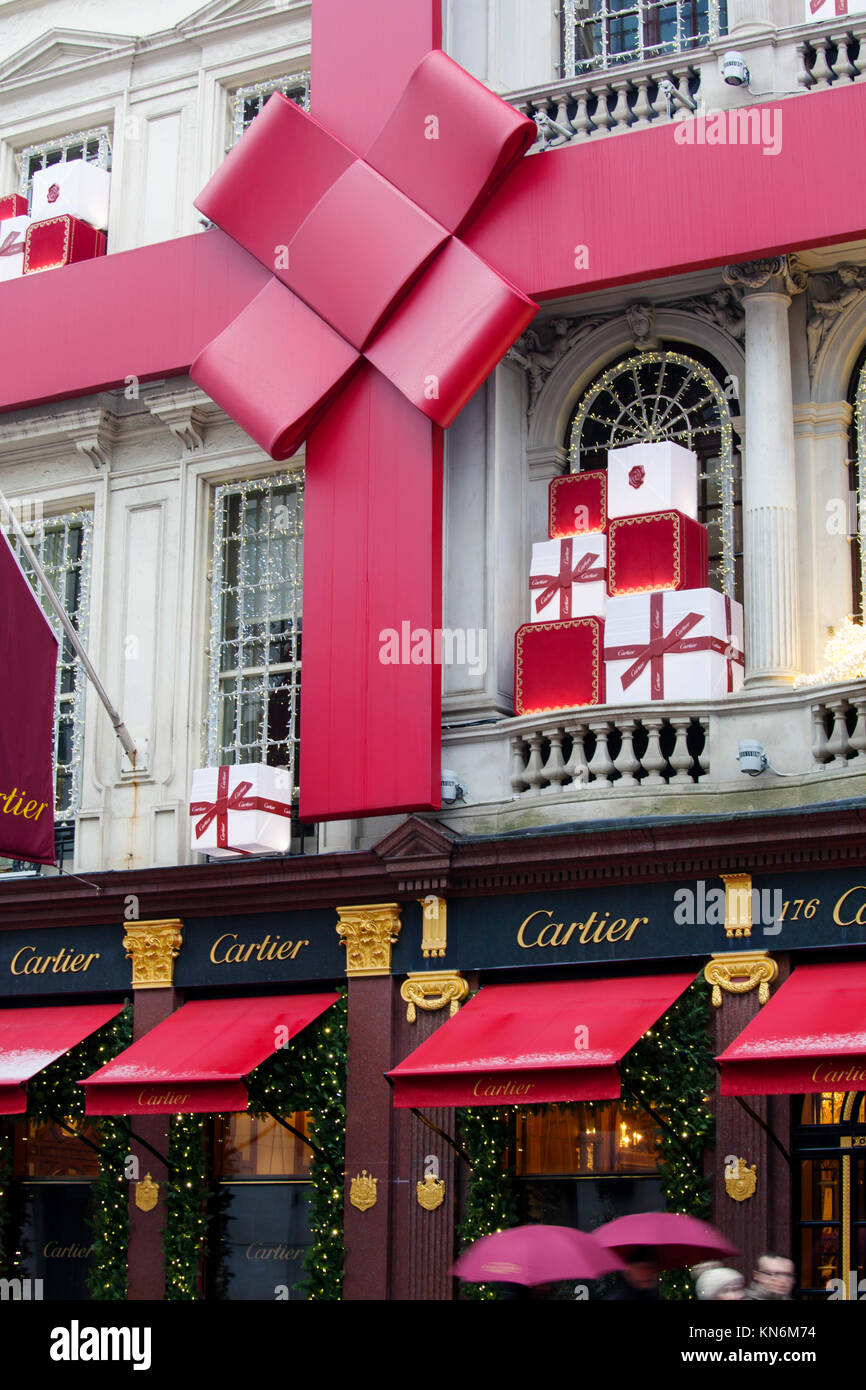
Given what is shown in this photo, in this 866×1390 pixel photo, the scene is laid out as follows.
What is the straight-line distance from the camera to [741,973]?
50.1 feet

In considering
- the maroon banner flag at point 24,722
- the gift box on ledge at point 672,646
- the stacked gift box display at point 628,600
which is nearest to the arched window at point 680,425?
the stacked gift box display at point 628,600

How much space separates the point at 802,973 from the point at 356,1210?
4.30 metres

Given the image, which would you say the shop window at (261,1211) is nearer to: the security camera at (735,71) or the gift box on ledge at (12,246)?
the gift box on ledge at (12,246)

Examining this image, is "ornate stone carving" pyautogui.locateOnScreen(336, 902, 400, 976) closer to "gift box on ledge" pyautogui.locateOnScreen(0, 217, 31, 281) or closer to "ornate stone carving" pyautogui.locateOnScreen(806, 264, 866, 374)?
"ornate stone carving" pyautogui.locateOnScreen(806, 264, 866, 374)

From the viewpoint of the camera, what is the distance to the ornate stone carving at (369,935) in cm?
1689

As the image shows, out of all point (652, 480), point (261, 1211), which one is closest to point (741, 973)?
point (652, 480)

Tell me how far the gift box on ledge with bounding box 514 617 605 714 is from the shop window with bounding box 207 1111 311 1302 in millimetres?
4175

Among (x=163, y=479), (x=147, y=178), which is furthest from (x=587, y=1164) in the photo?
(x=147, y=178)

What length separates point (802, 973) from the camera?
1503 centimetres

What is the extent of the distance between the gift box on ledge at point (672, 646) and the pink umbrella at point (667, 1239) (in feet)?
17.6

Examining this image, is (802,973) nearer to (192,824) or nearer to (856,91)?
(192,824)
